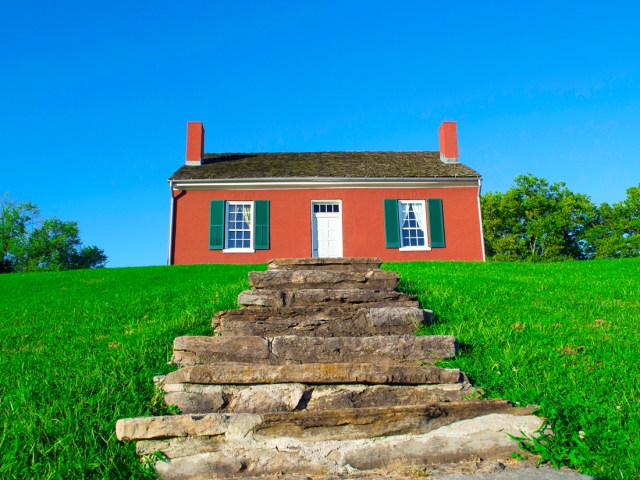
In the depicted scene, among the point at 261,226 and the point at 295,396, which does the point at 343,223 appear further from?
the point at 295,396

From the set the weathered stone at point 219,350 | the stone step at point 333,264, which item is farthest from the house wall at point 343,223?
the weathered stone at point 219,350

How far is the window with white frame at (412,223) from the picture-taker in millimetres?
15405

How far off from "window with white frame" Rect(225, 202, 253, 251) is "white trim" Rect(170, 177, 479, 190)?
0.64 meters

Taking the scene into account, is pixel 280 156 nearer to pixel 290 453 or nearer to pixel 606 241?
pixel 290 453

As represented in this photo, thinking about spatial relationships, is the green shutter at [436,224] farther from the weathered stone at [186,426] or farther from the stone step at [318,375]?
the weathered stone at [186,426]

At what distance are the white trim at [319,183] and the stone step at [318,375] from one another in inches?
471

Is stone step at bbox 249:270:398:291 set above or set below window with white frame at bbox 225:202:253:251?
below

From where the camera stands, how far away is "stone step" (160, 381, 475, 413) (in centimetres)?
339

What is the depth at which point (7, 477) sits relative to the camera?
8.04ft

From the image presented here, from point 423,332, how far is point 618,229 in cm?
3430

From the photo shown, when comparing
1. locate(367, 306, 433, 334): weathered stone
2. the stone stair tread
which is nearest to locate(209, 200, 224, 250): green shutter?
locate(367, 306, 433, 334): weathered stone

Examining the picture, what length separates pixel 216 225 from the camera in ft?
49.1

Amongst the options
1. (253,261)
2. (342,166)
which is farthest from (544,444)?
(342,166)

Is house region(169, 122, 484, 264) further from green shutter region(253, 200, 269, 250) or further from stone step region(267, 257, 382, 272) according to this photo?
stone step region(267, 257, 382, 272)
